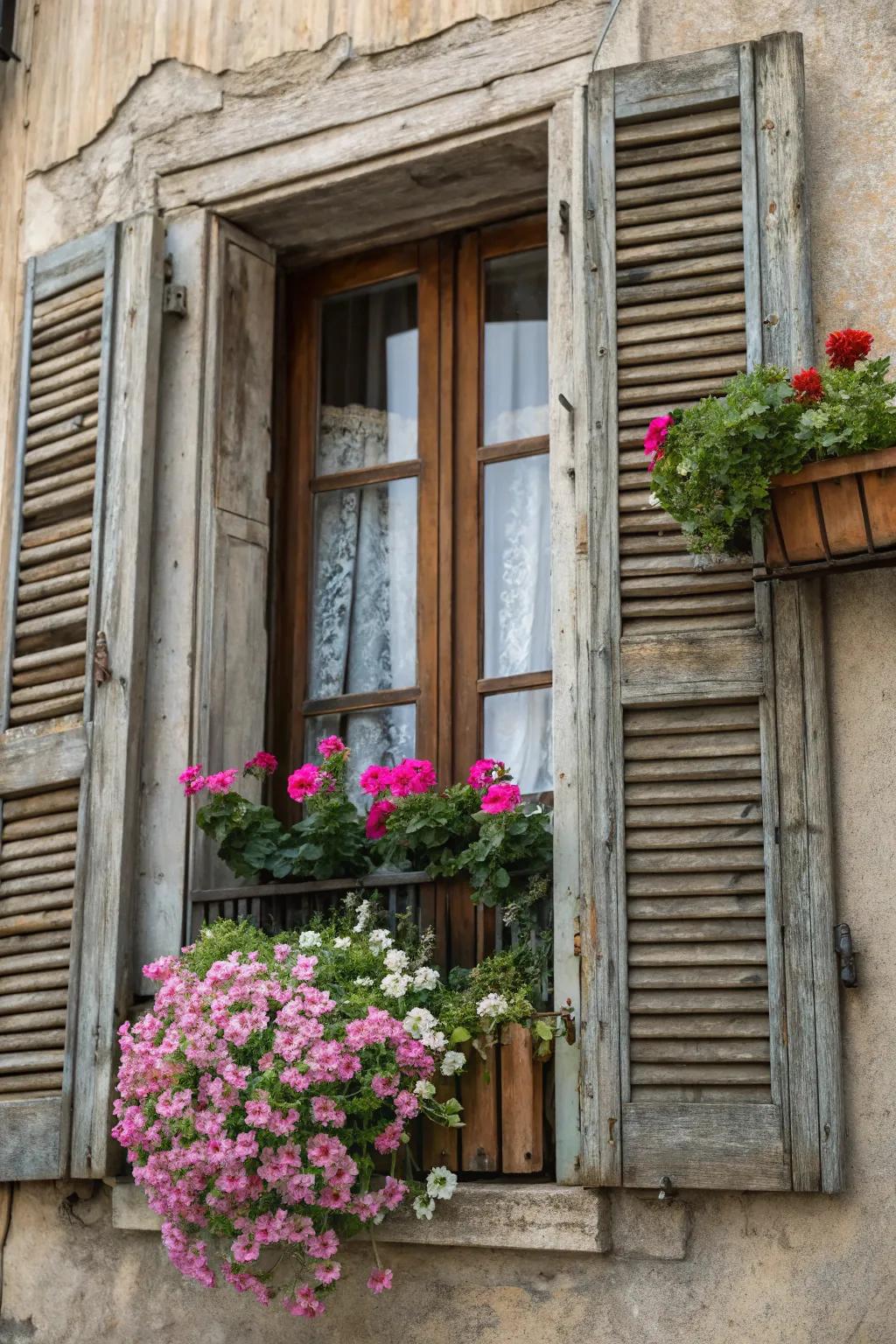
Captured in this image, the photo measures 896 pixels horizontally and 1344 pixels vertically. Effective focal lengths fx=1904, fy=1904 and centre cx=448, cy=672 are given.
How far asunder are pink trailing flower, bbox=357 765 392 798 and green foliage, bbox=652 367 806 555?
0.96 metres

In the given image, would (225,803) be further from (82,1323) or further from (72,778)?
(82,1323)

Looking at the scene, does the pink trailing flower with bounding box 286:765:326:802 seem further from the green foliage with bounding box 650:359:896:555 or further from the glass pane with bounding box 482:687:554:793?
the green foliage with bounding box 650:359:896:555

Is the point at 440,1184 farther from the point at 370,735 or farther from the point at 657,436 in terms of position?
the point at 657,436

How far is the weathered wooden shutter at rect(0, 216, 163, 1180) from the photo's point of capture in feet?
15.3

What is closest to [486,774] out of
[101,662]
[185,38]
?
[101,662]

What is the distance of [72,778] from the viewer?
4.85 meters

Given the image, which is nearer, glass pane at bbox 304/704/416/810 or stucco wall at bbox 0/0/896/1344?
stucco wall at bbox 0/0/896/1344

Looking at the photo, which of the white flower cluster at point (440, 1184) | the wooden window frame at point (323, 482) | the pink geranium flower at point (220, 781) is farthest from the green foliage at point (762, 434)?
the white flower cluster at point (440, 1184)

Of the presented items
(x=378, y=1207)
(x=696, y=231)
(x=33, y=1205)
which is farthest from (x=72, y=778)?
(x=696, y=231)

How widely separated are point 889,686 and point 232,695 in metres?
1.77

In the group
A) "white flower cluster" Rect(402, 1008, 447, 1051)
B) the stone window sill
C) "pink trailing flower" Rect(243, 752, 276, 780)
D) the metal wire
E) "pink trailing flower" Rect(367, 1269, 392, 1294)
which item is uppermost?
the metal wire

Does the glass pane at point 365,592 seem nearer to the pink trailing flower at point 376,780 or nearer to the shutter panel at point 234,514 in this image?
the shutter panel at point 234,514

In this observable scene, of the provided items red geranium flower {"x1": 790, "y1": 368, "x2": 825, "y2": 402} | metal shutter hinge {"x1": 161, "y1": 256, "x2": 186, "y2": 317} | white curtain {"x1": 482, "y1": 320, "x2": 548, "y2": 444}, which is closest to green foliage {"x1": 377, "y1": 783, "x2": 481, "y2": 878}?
white curtain {"x1": 482, "y1": 320, "x2": 548, "y2": 444}

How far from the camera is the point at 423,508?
510 centimetres
